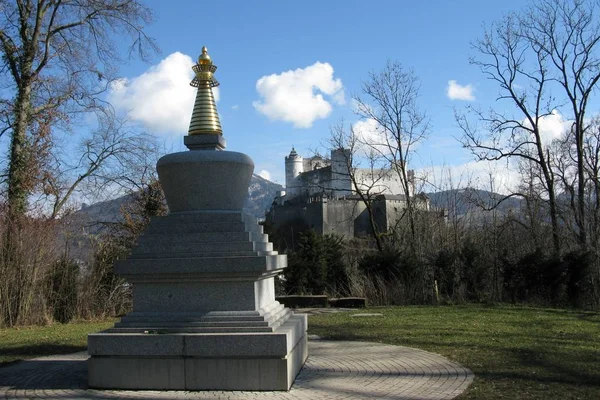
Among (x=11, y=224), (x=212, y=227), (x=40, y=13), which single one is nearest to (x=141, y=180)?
(x=40, y=13)

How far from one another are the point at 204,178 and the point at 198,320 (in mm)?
1831

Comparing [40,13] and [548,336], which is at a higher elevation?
[40,13]

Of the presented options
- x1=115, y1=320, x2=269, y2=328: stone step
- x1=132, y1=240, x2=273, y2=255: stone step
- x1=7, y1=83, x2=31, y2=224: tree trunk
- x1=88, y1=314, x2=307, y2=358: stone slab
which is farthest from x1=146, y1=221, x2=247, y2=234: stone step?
x1=7, y1=83, x2=31, y2=224: tree trunk

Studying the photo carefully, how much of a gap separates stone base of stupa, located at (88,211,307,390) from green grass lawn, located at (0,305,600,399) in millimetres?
2382

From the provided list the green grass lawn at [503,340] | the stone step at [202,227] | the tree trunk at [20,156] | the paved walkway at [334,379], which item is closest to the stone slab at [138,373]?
the paved walkway at [334,379]

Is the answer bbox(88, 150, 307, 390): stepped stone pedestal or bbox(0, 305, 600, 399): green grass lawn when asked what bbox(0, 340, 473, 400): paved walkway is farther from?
bbox(0, 305, 600, 399): green grass lawn

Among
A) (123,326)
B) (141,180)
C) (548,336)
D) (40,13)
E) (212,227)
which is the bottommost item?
(548,336)

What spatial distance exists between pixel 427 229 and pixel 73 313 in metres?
13.9

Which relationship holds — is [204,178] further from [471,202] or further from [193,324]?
[471,202]

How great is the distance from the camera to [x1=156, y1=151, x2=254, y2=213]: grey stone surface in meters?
7.39

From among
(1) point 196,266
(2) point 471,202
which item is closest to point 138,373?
(1) point 196,266

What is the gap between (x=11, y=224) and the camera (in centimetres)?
1496

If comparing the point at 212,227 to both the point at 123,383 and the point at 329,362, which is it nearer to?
the point at 123,383

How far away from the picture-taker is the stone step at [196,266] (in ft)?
22.5
